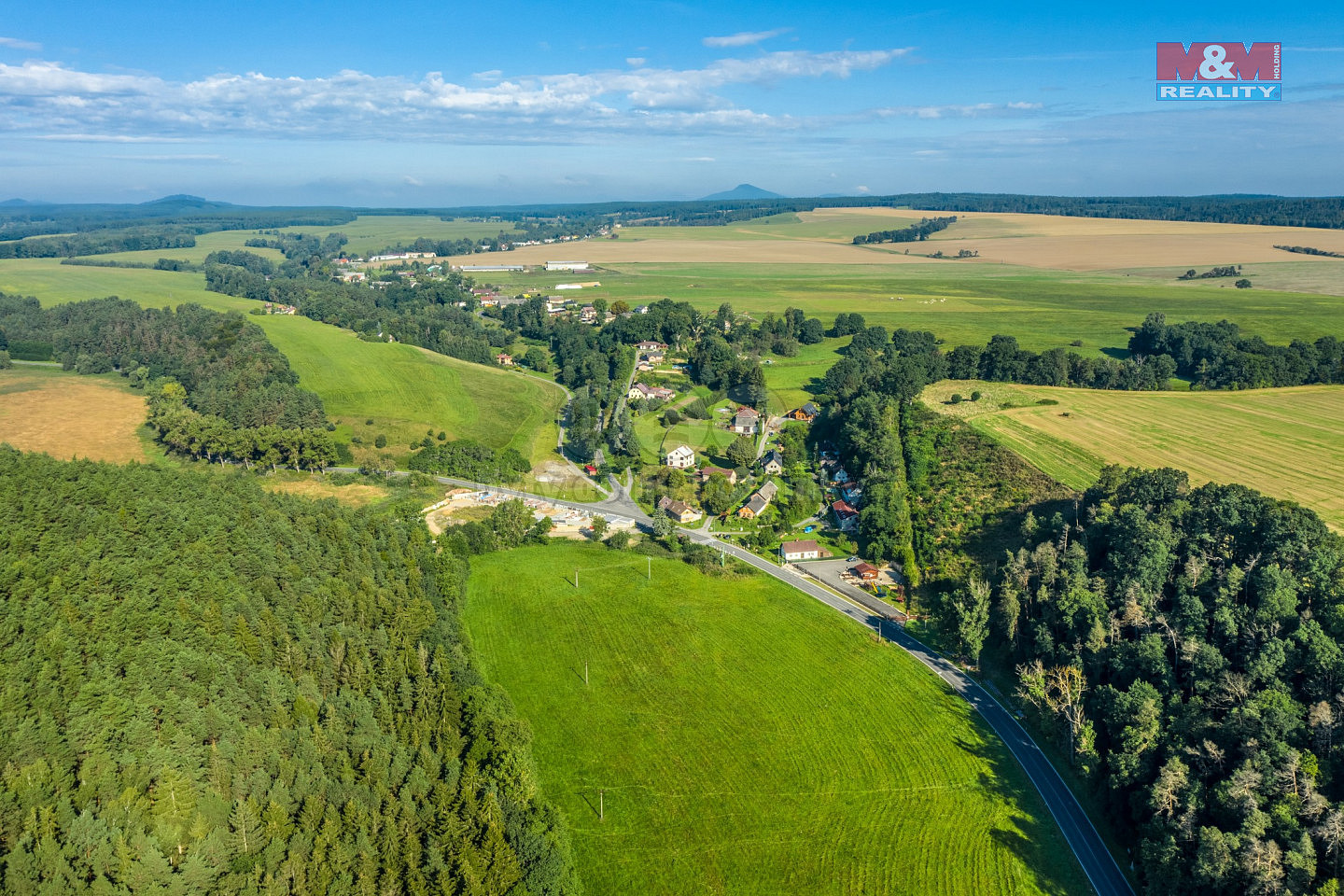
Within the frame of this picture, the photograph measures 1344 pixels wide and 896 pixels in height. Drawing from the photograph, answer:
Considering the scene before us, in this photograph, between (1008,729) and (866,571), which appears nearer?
(1008,729)

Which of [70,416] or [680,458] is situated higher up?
[70,416]

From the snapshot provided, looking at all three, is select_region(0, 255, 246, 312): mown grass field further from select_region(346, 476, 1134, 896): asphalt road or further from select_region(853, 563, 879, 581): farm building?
select_region(853, 563, 879, 581): farm building

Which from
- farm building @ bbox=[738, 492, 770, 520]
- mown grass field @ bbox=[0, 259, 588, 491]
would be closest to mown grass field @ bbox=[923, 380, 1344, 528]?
farm building @ bbox=[738, 492, 770, 520]

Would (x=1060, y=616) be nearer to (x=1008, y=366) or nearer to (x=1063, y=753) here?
(x=1063, y=753)

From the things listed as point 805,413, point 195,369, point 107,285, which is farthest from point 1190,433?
point 107,285

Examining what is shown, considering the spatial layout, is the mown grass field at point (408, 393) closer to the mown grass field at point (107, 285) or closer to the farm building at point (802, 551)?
the mown grass field at point (107, 285)

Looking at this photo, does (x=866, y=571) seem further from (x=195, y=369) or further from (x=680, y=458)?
(x=195, y=369)

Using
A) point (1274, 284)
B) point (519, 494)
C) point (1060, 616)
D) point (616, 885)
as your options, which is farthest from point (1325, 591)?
point (1274, 284)
